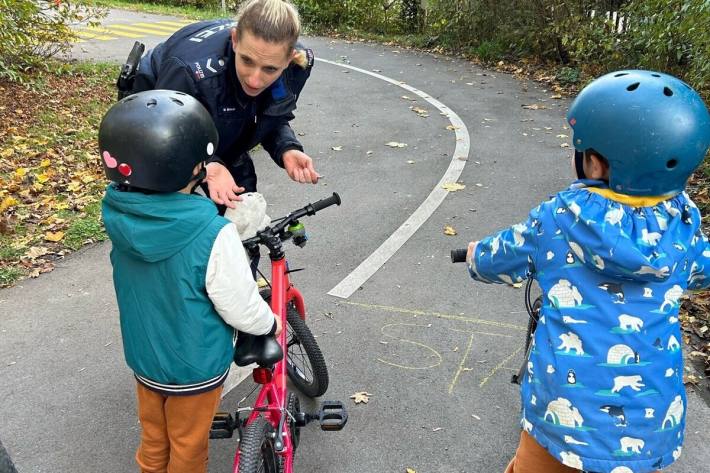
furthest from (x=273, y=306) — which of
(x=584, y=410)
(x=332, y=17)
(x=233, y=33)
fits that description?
(x=332, y=17)

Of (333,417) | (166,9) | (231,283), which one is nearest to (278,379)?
(333,417)

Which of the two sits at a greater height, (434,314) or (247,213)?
(247,213)

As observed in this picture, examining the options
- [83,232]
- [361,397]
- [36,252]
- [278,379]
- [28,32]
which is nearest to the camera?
[278,379]

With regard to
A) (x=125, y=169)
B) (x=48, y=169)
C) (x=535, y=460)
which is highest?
(x=125, y=169)

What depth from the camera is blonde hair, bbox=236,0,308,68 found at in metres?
2.63

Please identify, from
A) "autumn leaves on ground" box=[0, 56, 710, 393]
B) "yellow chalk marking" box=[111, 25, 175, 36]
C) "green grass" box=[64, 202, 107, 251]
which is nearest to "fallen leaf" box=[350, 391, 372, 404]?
"autumn leaves on ground" box=[0, 56, 710, 393]

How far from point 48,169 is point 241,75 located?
513 cm

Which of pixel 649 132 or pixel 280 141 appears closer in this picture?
pixel 649 132

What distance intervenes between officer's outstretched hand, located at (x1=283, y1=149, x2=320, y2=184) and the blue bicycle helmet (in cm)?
146

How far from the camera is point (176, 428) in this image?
2.40 m

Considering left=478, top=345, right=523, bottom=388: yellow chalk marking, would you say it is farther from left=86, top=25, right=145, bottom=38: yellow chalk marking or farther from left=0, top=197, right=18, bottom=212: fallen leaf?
left=86, top=25, right=145, bottom=38: yellow chalk marking

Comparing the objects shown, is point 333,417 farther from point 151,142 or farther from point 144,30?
point 144,30

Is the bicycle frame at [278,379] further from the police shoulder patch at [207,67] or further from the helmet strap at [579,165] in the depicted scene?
the helmet strap at [579,165]

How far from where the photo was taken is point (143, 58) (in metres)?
3.03
